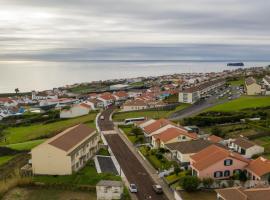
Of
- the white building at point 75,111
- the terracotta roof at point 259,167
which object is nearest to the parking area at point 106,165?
the terracotta roof at point 259,167

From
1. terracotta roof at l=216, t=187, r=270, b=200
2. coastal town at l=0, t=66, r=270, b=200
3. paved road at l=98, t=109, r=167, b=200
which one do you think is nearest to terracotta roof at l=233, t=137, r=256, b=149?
coastal town at l=0, t=66, r=270, b=200

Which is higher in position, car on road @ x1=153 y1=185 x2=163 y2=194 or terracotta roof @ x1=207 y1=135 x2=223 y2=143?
terracotta roof @ x1=207 y1=135 x2=223 y2=143

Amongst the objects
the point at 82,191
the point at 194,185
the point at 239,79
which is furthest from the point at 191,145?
the point at 239,79

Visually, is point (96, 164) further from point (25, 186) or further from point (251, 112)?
point (251, 112)

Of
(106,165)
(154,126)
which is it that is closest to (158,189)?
(106,165)

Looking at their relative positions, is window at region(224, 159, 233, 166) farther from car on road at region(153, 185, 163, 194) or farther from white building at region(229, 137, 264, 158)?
white building at region(229, 137, 264, 158)

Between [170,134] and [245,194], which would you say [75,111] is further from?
[245,194]
